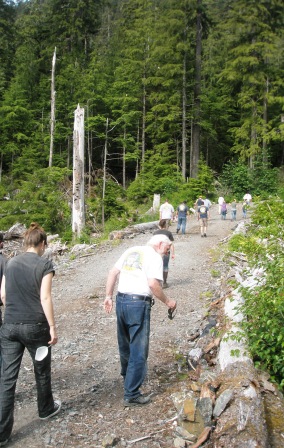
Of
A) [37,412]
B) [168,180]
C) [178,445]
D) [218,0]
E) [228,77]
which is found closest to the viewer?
[178,445]

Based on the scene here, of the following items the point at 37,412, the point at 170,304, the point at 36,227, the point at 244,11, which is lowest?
the point at 37,412

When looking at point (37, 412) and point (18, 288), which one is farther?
point (37, 412)

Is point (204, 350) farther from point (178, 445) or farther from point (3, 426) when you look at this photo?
point (3, 426)

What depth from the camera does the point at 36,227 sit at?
14.0 feet

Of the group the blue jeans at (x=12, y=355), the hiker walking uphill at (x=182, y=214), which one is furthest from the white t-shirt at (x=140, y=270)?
the hiker walking uphill at (x=182, y=214)

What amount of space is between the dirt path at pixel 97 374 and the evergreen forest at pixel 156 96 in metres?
14.8

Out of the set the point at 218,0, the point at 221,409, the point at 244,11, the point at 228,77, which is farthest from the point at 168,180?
the point at 218,0

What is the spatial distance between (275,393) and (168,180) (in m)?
24.2

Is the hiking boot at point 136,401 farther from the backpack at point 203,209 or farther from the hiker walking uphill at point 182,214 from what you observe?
the hiker walking uphill at point 182,214

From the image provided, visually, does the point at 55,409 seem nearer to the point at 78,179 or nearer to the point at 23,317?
the point at 23,317

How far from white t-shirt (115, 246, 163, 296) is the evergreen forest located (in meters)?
19.3

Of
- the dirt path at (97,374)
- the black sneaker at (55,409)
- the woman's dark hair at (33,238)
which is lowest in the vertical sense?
the dirt path at (97,374)

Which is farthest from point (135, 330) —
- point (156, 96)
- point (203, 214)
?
point (156, 96)

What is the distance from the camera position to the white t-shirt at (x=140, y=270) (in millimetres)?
4375
